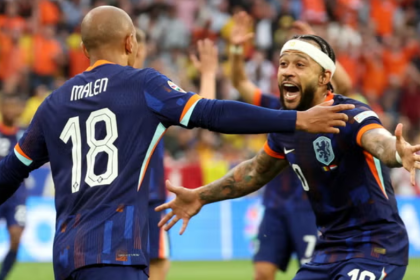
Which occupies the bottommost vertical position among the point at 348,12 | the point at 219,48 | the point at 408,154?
the point at 408,154

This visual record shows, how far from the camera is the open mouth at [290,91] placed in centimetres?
628

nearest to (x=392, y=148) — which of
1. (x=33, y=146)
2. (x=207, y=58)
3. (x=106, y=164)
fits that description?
(x=106, y=164)

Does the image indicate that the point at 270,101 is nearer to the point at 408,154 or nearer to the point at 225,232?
the point at 408,154

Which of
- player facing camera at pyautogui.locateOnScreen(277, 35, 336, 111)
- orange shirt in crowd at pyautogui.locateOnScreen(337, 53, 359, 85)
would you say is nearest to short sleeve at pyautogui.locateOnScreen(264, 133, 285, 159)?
player facing camera at pyautogui.locateOnScreen(277, 35, 336, 111)

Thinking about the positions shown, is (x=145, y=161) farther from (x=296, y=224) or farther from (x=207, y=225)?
(x=207, y=225)

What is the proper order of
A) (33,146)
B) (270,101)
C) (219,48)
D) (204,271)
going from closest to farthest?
(33,146) < (270,101) < (204,271) < (219,48)

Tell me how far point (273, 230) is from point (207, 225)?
6.78 m

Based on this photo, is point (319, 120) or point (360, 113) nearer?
point (319, 120)

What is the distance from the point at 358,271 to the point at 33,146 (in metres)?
2.27

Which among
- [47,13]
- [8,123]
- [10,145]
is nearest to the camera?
[10,145]

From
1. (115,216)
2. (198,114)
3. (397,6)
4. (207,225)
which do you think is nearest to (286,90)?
(198,114)

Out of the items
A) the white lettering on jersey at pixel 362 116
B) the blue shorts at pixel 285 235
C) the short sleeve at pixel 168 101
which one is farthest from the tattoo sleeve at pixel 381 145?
the blue shorts at pixel 285 235

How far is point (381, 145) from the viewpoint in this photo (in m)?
5.38

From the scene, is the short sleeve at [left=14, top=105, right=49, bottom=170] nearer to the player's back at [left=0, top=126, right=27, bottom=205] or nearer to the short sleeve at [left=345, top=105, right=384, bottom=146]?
the short sleeve at [left=345, top=105, right=384, bottom=146]
